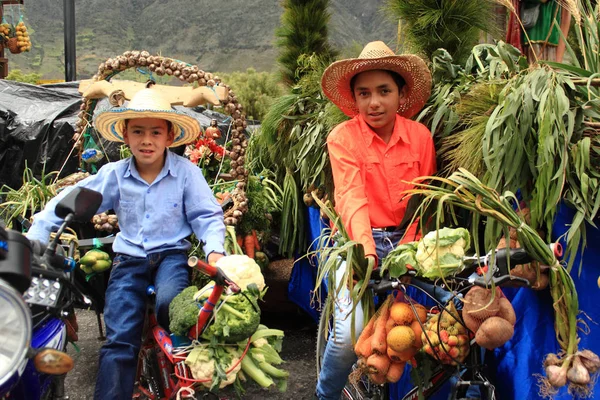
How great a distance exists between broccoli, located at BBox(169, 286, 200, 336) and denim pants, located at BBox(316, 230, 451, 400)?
2.18 feet

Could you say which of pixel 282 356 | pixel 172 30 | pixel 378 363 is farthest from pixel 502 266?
pixel 172 30

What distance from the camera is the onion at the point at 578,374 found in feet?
7.03

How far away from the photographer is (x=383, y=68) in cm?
332

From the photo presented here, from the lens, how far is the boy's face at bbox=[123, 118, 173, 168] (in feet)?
10.9

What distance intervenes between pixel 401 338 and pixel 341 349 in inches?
26.9

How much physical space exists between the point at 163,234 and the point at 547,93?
6.56 ft

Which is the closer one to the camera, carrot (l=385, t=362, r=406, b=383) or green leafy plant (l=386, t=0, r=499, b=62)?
carrot (l=385, t=362, r=406, b=383)

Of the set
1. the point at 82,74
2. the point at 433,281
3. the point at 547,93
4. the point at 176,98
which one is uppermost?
the point at 547,93

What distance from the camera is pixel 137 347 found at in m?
3.12

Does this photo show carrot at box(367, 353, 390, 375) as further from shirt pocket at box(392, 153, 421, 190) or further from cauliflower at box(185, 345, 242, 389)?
shirt pocket at box(392, 153, 421, 190)

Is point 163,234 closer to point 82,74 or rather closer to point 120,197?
point 120,197

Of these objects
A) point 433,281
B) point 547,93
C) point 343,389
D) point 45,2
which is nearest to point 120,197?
point 343,389

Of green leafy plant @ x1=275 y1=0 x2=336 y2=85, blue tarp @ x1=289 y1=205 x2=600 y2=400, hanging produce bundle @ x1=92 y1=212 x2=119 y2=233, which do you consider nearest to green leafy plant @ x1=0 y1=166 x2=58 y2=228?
hanging produce bundle @ x1=92 y1=212 x2=119 y2=233

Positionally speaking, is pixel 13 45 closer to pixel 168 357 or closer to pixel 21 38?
pixel 21 38
